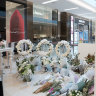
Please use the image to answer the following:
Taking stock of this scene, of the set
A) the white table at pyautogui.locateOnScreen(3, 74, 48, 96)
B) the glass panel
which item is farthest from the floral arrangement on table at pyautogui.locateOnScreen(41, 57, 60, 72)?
the glass panel

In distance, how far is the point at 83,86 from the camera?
64.9 inches

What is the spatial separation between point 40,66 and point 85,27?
26.8ft

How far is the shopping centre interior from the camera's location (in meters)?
2.40

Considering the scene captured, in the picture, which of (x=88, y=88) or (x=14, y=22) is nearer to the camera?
(x=88, y=88)

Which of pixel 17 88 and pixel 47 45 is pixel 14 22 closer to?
pixel 47 45

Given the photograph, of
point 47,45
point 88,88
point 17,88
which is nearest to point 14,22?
point 47,45

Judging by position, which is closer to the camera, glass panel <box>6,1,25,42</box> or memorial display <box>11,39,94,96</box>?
memorial display <box>11,39,94,96</box>

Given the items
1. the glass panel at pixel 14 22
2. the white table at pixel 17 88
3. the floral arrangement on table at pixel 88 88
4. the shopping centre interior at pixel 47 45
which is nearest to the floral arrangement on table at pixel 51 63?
the shopping centre interior at pixel 47 45

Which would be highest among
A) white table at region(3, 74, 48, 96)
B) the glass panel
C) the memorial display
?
the glass panel

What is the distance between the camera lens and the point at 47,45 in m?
4.62

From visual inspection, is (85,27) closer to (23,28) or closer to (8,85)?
(23,28)

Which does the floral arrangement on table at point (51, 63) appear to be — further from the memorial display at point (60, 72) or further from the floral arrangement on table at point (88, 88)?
the floral arrangement on table at point (88, 88)

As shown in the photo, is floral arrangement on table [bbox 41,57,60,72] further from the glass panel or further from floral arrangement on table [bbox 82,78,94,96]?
the glass panel

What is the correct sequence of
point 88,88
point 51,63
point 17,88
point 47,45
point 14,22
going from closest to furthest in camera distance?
point 88,88, point 17,88, point 51,63, point 47,45, point 14,22
